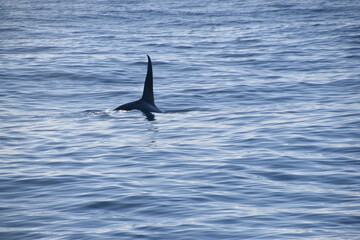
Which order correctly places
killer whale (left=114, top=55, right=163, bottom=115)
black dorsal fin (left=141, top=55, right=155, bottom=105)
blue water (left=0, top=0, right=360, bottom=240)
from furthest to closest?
killer whale (left=114, top=55, right=163, bottom=115) < black dorsal fin (left=141, top=55, right=155, bottom=105) < blue water (left=0, top=0, right=360, bottom=240)

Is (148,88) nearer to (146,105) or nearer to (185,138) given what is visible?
(146,105)

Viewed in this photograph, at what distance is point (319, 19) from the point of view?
35969mm

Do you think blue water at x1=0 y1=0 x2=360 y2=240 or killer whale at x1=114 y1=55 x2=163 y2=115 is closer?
blue water at x1=0 y1=0 x2=360 y2=240

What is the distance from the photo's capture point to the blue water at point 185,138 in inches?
339

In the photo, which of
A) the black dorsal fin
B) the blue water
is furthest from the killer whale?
the blue water

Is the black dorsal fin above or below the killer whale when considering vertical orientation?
above

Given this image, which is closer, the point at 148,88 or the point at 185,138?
the point at 185,138

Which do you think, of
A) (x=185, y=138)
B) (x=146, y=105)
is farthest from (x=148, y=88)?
(x=185, y=138)

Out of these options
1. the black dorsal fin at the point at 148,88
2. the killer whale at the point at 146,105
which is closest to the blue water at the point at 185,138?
the killer whale at the point at 146,105

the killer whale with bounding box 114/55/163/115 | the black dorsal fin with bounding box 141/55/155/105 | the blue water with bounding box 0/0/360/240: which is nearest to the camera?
the blue water with bounding box 0/0/360/240

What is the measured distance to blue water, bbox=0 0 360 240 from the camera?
860 centimetres

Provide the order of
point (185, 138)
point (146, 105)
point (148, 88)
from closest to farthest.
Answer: point (185, 138), point (148, 88), point (146, 105)

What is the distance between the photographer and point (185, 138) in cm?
1339

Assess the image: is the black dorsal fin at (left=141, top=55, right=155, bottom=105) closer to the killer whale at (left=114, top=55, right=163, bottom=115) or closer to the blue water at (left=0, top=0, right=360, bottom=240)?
the killer whale at (left=114, top=55, right=163, bottom=115)
